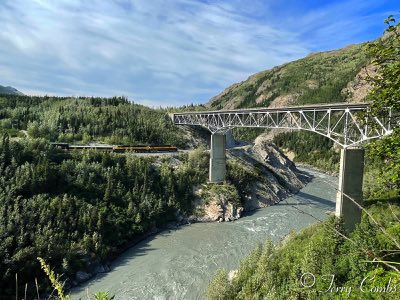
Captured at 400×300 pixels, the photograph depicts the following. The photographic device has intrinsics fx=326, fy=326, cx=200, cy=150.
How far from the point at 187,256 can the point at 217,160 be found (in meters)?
22.6

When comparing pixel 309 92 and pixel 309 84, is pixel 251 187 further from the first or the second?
pixel 309 84

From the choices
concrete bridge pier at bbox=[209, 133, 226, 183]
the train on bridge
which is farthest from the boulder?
concrete bridge pier at bbox=[209, 133, 226, 183]

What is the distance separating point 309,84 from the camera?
15338cm

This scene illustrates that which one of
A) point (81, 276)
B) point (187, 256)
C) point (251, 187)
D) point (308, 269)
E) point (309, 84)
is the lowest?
point (81, 276)

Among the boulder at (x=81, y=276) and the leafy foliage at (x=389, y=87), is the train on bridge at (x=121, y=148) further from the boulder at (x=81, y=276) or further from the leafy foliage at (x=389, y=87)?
the leafy foliage at (x=389, y=87)

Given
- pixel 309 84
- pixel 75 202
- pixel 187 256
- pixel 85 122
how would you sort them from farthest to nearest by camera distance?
pixel 309 84, pixel 85 122, pixel 75 202, pixel 187 256

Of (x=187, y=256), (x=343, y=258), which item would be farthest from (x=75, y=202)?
(x=343, y=258)

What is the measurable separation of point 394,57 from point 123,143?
5619 centimetres

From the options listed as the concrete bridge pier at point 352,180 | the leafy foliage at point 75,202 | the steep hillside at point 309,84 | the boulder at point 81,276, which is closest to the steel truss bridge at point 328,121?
the concrete bridge pier at point 352,180

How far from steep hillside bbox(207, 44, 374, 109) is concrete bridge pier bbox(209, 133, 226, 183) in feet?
280

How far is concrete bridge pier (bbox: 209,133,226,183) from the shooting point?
168 feet

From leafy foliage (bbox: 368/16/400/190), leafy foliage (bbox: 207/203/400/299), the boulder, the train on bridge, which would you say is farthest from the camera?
the train on bridge

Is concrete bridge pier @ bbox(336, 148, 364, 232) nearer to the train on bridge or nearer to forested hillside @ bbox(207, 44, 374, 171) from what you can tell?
the train on bridge

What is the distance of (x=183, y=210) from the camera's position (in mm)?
43156
